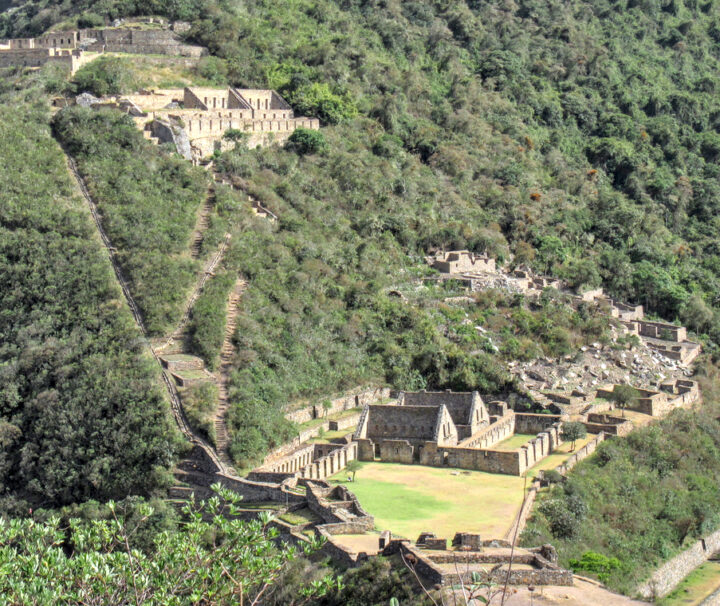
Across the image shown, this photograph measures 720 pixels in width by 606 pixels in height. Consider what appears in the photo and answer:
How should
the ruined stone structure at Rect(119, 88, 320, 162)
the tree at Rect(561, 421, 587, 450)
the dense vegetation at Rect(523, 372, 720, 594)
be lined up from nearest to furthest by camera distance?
the dense vegetation at Rect(523, 372, 720, 594) → the tree at Rect(561, 421, 587, 450) → the ruined stone structure at Rect(119, 88, 320, 162)

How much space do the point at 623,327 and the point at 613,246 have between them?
1226 cm

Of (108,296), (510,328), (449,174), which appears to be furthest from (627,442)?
(449,174)

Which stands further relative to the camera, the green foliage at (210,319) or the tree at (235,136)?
the tree at (235,136)

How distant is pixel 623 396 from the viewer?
1622 inches

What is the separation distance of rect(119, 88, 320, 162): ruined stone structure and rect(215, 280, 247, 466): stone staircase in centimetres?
1235

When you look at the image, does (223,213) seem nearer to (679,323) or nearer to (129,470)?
(129,470)

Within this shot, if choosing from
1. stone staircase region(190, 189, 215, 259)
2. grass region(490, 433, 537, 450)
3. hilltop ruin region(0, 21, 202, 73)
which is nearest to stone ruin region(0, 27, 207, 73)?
hilltop ruin region(0, 21, 202, 73)

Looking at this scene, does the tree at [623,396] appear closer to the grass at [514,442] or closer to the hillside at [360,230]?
the hillside at [360,230]

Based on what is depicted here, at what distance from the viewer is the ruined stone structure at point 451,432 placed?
33.6 metres

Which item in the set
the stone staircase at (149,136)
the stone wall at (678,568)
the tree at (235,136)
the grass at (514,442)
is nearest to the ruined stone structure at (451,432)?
the grass at (514,442)

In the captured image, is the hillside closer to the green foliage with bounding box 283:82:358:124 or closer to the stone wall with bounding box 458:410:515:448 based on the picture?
the green foliage with bounding box 283:82:358:124

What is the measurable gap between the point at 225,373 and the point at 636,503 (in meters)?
13.8

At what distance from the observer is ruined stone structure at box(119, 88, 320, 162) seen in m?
52.6

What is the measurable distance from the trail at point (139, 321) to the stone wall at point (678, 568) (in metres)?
11.9
